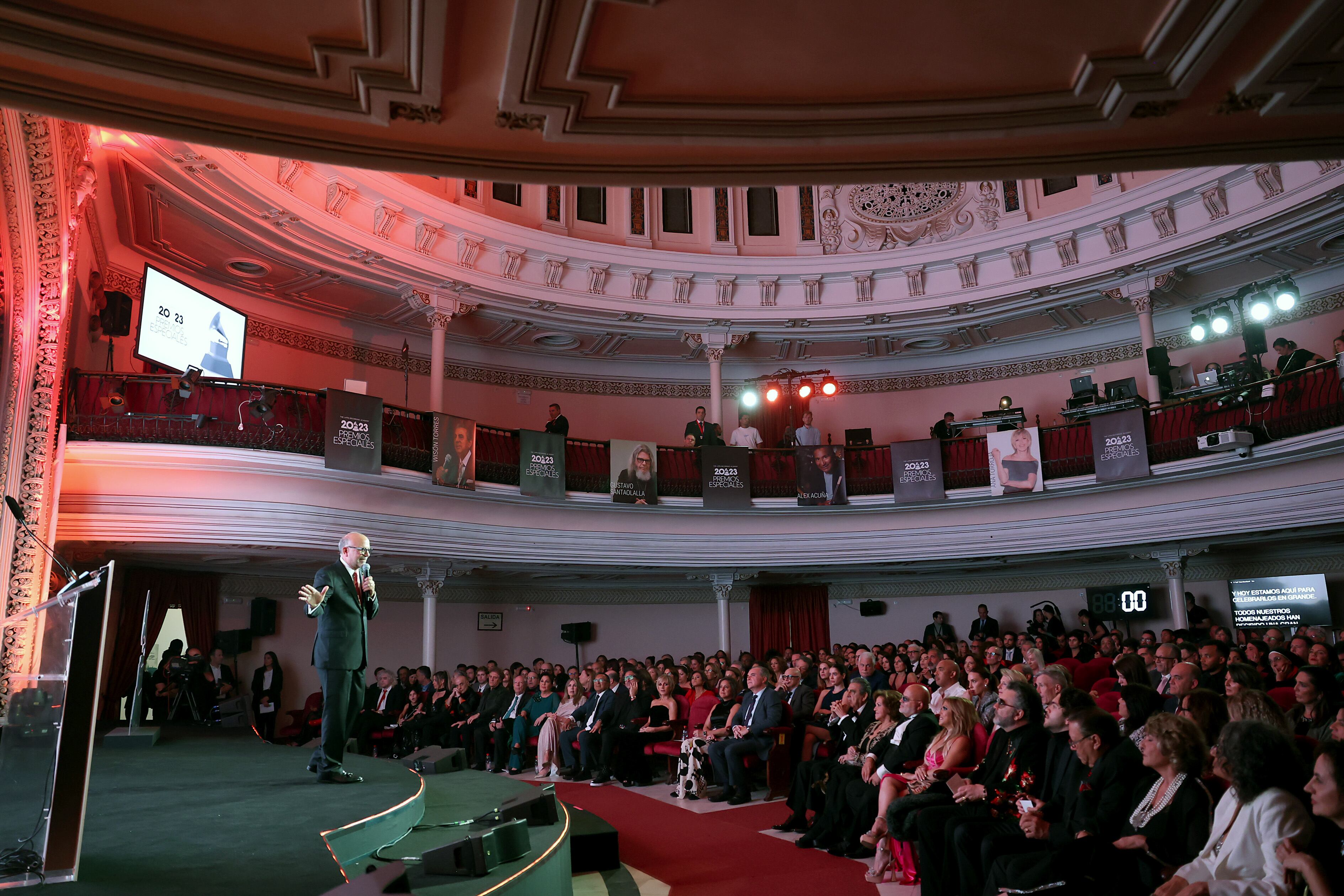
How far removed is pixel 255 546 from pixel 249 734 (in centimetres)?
274

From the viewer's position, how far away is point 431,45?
3488 mm

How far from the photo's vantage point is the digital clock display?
1488 centimetres

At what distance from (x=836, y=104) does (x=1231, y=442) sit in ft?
32.9

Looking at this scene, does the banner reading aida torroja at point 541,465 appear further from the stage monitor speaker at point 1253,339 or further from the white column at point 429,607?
the stage monitor speaker at point 1253,339

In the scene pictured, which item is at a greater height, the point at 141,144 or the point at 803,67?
the point at 141,144

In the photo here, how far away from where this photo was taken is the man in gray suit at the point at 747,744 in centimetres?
856

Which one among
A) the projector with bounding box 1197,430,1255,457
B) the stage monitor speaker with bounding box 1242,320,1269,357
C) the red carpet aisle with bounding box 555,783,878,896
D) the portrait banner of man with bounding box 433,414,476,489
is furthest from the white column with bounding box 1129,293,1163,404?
the portrait banner of man with bounding box 433,414,476,489

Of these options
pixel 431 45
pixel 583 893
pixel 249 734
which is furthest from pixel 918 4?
pixel 249 734

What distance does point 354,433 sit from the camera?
11.5 metres

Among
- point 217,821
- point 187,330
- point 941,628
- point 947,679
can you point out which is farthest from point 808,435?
point 217,821

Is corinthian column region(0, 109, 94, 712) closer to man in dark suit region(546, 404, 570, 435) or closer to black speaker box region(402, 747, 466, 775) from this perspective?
black speaker box region(402, 747, 466, 775)

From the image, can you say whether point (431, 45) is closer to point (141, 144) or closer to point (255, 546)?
point (141, 144)

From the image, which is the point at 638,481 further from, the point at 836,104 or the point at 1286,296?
the point at 836,104

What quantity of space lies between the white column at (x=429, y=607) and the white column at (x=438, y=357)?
25 centimetres
